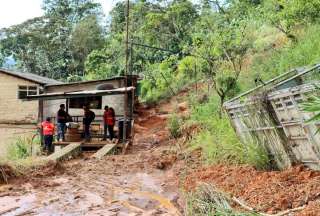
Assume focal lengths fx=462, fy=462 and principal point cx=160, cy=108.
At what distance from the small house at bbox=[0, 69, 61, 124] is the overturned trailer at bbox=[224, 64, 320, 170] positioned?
2001cm

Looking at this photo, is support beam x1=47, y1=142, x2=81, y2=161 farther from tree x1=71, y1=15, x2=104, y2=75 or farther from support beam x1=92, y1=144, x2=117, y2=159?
tree x1=71, y1=15, x2=104, y2=75

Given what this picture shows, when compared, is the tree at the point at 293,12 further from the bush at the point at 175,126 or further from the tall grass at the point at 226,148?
the bush at the point at 175,126

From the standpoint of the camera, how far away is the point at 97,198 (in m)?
8.98

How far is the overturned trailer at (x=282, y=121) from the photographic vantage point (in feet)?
22.4

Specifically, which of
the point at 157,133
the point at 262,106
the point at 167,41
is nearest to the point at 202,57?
the point at 157,133

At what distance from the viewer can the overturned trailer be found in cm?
683

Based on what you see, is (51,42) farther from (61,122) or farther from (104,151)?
(104,151)

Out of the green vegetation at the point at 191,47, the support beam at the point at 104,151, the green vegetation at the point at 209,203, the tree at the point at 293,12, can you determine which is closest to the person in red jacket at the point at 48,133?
the green vegetation at the point at 191,47

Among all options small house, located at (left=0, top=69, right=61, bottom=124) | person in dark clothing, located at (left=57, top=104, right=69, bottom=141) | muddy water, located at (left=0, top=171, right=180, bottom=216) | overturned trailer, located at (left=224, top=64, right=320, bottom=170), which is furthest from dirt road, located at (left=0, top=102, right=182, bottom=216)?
small house, located at (left=0, top=69, right=61, bottom=124)

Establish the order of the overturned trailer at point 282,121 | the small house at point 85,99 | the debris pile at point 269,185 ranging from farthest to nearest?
the small house at point 85,99
the overturned trailer at point 282,121
the debris pile at point 269,185

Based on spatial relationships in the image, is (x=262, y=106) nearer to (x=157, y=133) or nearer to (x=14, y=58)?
(x=157, y=133)

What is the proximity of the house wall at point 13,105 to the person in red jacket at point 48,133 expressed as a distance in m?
9.91

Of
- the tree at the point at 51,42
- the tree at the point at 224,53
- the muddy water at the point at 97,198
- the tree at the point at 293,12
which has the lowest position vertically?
the muddy water at the point at 97,198

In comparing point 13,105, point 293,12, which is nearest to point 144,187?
point 293,12
